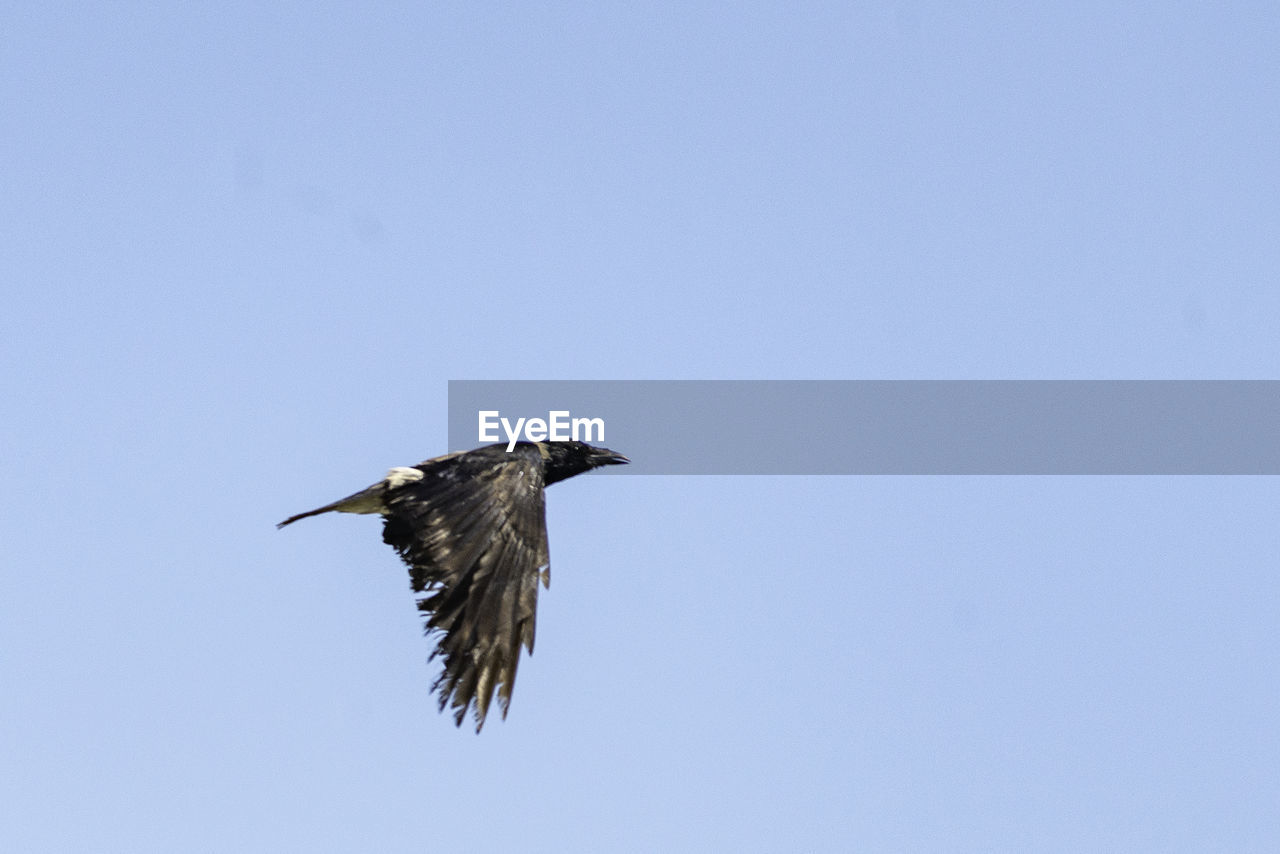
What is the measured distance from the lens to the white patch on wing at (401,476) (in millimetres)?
15078

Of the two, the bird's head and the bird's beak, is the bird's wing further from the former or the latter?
the bird's beak

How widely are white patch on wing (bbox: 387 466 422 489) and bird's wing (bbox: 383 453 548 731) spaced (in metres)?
→ 0.08

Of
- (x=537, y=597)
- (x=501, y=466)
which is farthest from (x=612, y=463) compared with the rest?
(x=537, y=597)

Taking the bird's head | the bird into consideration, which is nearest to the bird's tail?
the bird

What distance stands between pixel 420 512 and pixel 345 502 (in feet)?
3.15

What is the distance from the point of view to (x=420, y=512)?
47.4 ft

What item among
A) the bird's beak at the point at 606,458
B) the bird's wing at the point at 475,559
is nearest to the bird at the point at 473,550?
the bird's wing at the point at 475,559

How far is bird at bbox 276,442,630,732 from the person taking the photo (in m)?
12.8

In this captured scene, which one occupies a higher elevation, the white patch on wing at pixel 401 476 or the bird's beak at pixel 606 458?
the bird's beak at pixel 606 458

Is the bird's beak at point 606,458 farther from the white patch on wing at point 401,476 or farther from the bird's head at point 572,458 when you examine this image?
the white patch on wing at point 401,476

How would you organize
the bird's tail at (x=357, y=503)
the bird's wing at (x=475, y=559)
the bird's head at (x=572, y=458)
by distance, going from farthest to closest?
the bird's head at (x=572, y=458), the bird's tail at (x=357, y=503), the bird's wing at (x=475, y=559)

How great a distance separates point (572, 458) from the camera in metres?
18.0

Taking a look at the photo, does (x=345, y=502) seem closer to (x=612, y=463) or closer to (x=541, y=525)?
(x=541, y=525)

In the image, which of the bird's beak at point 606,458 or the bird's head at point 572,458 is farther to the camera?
the bird's beak at point 606,458
